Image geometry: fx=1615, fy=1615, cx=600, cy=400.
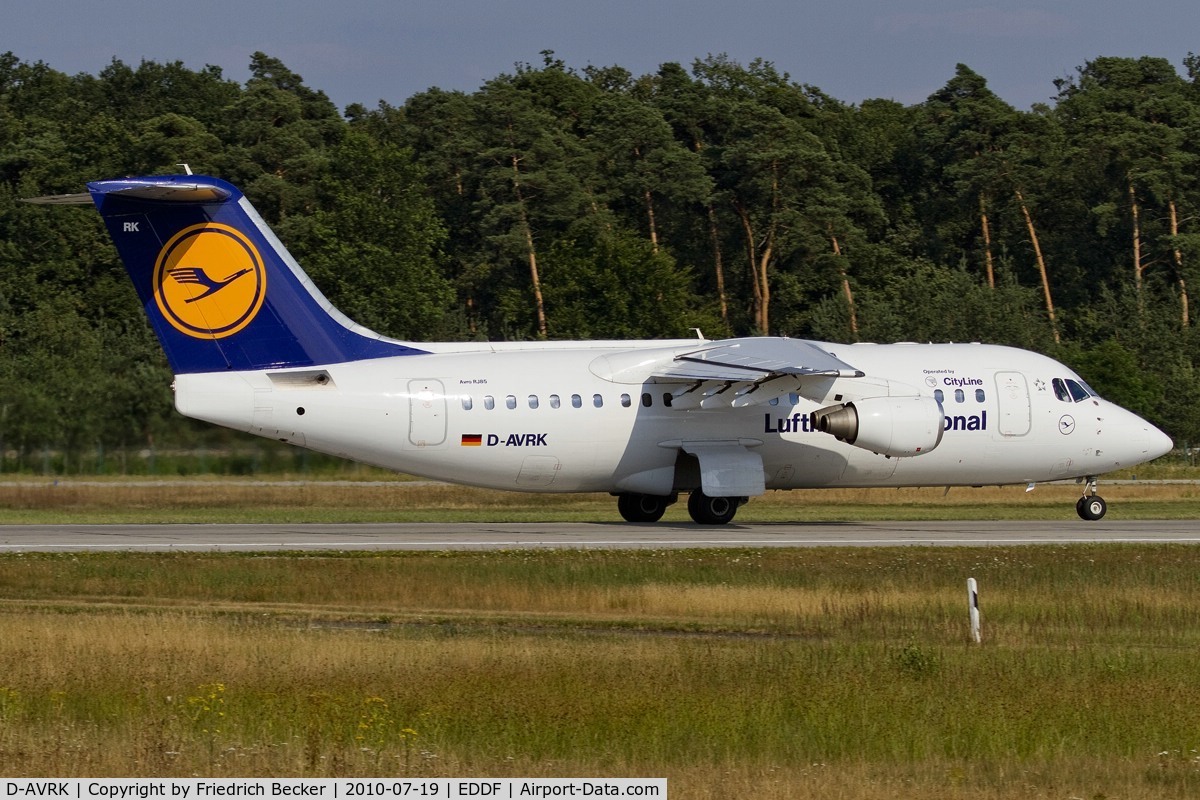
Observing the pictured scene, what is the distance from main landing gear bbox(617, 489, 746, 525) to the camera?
3152cm

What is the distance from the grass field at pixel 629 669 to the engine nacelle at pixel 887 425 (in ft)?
12.2

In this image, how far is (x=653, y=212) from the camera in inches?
3216

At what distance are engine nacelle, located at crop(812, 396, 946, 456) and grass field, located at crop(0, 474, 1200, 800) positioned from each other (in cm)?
372

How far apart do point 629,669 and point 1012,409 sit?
19072 millimetres

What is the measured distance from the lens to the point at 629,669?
14.9 m

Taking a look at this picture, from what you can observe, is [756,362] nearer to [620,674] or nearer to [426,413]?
[426,413]

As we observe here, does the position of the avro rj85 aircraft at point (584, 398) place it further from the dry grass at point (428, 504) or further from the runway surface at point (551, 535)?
the dry grass at point (428, 504)

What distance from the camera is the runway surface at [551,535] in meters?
26.9

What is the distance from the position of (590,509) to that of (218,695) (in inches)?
1004

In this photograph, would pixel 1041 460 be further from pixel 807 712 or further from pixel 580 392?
pixel 807 712

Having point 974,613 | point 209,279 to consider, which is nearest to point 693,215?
point 209,279

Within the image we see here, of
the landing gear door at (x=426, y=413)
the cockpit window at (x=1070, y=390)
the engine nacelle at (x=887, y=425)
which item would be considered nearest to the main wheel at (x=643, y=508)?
the engine nacelle at (x=887, y=425)

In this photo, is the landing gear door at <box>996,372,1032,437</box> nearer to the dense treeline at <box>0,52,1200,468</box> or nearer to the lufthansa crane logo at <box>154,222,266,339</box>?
the lufthansa crane logo at <box>154,222,266,339</box>

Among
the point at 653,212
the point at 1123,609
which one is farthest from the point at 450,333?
the point at 1123,609
